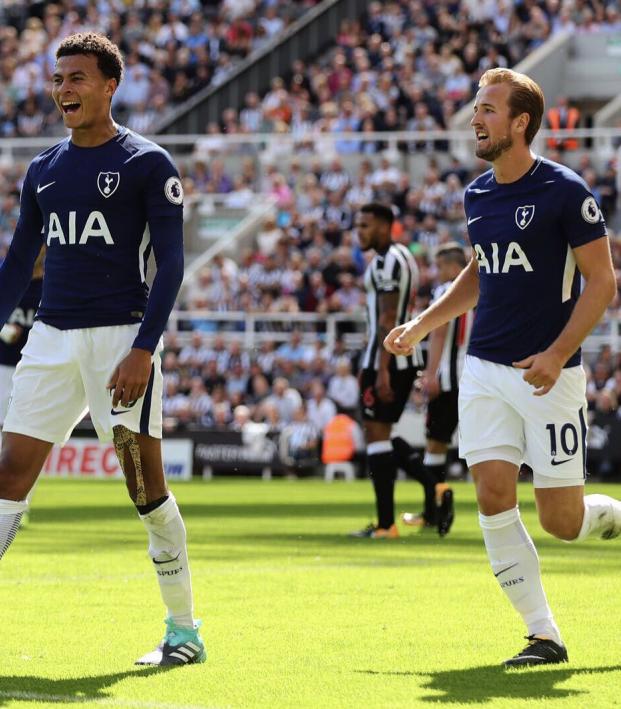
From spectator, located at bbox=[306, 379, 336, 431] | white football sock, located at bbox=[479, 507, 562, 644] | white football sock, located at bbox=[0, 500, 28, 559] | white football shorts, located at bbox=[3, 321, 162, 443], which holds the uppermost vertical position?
white football shorts, located at bbox=[3, 321, 162, 443]

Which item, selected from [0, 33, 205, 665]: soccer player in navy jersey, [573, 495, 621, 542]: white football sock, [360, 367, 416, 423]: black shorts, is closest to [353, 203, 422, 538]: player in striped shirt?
[360, 367, 416, 423]: black shorts

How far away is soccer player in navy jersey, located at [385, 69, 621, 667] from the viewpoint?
6.63m

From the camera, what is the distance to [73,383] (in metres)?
6.59

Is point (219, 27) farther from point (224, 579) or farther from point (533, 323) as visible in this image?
point (533, 323)

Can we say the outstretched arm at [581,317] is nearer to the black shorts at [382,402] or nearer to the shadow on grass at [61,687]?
the shadow on grass at [61,687]

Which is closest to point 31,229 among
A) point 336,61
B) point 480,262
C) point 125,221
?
point 125,221

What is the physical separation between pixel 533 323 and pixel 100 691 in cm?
229

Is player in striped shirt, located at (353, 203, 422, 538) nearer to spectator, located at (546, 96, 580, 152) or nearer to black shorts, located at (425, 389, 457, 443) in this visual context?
black shorts, located at (425, 389, 457, 443)

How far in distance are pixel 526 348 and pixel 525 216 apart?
0.54 m

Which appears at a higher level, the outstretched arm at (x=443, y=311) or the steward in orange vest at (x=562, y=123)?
the steward in orange vest at (x=562, y=123)

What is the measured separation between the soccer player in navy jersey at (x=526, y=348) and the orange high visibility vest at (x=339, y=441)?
18.4 meters

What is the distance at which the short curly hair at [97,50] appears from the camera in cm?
665

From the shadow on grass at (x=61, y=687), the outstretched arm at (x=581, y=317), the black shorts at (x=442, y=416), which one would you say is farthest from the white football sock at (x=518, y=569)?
the black shorts at (x=442, y=416)

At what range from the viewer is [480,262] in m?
6.90
